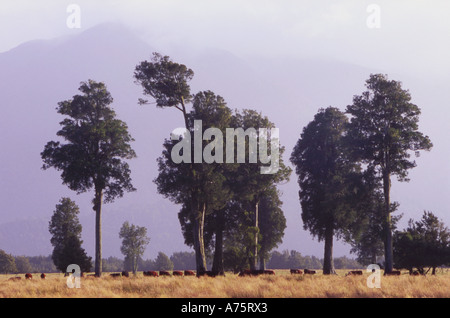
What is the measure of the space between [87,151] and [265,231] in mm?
23891

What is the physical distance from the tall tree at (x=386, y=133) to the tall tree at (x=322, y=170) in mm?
4474

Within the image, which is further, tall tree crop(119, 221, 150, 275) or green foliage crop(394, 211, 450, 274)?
tall tree crop(119, 221, 150, 275)

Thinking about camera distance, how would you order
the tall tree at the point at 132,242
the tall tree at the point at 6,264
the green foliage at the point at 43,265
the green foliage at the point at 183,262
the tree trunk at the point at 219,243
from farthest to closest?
the green foliage at the point at 43,265
the green foliage at the point at 183,262
the tall tree at the point at 6,264
the tall tree at the point at 132,242
the tree trunk at the point at 219,243

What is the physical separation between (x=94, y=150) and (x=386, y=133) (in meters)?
23.0

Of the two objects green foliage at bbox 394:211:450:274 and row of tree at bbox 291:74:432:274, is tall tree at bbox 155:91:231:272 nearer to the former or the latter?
row of tree at bbox 291:74:432:274

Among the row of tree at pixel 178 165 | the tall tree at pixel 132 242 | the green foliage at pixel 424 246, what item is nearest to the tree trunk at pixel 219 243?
the row of tree at pixel 178 165

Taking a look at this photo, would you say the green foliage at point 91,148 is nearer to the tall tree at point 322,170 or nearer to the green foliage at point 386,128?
the tall tree at point 322,170

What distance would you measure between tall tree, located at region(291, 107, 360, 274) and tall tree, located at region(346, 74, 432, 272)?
447 centimetres

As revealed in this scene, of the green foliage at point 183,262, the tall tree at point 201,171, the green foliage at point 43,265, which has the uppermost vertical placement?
the tall tree at point 201,171

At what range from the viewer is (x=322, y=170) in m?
46.5

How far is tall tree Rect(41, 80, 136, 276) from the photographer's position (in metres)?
41.5

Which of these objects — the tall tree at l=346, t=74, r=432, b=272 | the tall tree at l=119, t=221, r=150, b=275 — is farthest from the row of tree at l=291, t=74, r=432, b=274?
the tall tree at l=119, t=221, r=150, b=275

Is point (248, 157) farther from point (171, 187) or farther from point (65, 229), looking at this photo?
point (65, 229)

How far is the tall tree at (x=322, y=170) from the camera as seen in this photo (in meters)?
45.8
